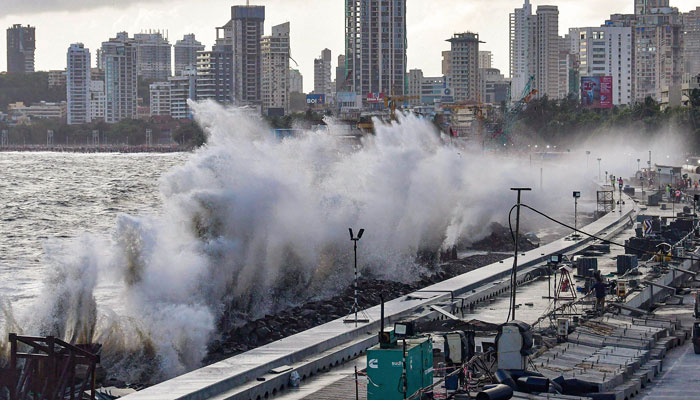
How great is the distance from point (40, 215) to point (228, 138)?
5405 cm

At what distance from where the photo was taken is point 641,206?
74.8 meters

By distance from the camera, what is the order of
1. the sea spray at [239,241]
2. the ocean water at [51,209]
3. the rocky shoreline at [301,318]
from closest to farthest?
the rocky shoreline at [301,318], the sea spray at [239,241], the ocean water at [51,209]

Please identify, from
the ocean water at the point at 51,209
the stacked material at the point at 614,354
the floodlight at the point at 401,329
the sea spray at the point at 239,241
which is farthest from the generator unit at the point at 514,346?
the ocean water at the point at 51,209

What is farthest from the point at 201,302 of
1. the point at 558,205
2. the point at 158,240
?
the point at 558,205

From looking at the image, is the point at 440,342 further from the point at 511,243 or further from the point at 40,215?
the point at 40,215

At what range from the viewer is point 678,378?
78.7ft

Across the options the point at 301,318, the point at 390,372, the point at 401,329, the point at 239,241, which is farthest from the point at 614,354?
the point at 239,241

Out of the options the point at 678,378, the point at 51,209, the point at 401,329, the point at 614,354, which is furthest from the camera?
the point at 51,209

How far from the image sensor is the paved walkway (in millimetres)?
22516

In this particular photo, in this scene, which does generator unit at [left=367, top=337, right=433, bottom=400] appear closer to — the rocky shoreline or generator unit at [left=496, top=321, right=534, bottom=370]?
generator unit at [left=496, top=321, right=534, bottom=370]

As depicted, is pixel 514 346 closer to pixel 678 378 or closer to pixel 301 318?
pixel 678 378

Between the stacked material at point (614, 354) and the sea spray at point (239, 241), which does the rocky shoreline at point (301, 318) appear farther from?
the stacked material at point (614, 354)

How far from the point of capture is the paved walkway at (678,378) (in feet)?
73.9

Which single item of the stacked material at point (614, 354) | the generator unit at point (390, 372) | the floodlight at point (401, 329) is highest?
the floodlight at point (401, 329)
